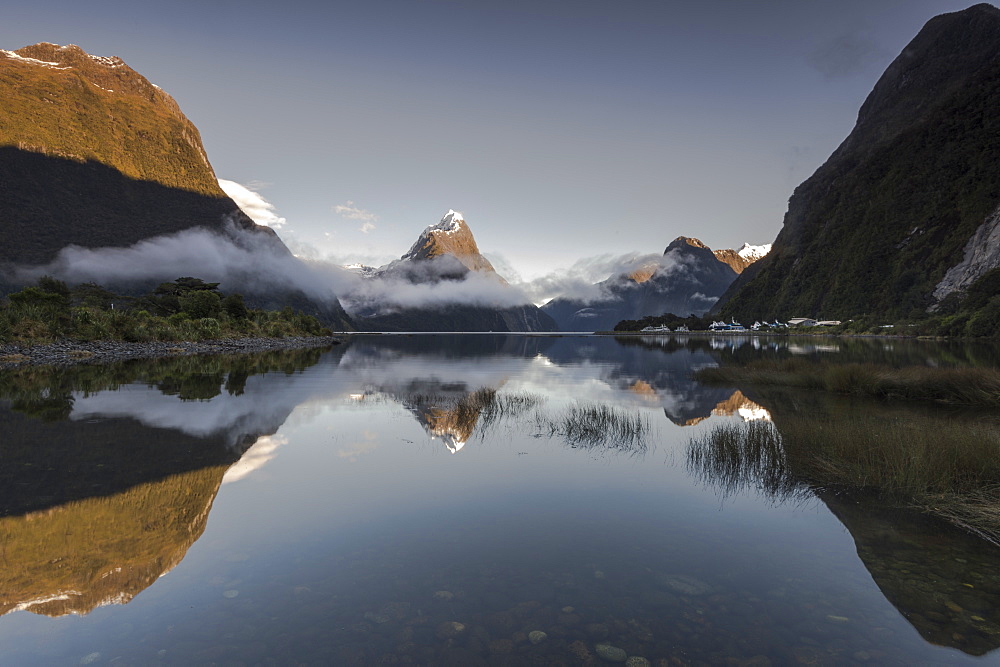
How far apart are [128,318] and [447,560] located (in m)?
76.2

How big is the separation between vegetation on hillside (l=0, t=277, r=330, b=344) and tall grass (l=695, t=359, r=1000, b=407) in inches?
2787

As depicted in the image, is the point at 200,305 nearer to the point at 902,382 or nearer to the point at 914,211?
the point at 902,382

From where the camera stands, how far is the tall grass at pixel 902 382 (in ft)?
75.4

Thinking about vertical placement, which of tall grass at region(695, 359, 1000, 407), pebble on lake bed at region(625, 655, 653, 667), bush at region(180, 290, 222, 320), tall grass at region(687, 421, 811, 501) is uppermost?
bush at region(180, 290, 222, 320)

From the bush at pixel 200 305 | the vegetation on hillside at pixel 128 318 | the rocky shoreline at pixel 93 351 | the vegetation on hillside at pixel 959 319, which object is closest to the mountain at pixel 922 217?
the vegetation on hillside at pixel 959 319

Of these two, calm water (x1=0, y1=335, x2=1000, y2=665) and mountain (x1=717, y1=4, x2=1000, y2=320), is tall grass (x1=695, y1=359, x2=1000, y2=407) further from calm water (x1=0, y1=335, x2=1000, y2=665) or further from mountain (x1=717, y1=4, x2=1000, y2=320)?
mountain (x1=717, y1=4, x2=1000, y2=320)

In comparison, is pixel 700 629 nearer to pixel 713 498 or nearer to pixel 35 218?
pixel 713 498

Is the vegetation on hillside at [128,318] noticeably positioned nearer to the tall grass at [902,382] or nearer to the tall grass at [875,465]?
the tall grass at [875,465]

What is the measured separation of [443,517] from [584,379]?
33443mm

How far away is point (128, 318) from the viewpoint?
6594cm

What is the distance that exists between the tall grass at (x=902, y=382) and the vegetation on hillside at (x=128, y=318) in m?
70.8

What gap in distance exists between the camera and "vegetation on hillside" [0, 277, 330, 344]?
177 feet

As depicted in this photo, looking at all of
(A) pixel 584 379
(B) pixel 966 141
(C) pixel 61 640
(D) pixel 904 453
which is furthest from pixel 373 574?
(B) pixel 966 141

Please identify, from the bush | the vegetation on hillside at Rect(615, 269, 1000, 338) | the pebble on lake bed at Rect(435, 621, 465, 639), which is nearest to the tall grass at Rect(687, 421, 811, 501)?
the pebble on lake bed at Rect(435, 621, 465, 639)
